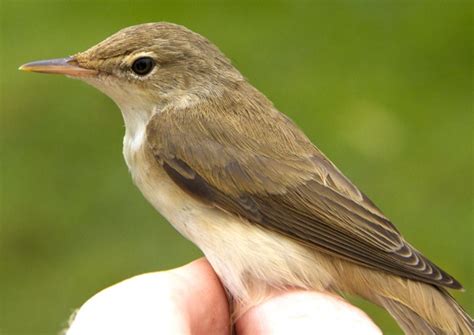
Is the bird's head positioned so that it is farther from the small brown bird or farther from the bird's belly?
the bird's belly

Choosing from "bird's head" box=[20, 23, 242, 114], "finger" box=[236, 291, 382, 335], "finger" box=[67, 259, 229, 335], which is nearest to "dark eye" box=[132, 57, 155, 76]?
"bird's head" box=[20, 23, 242, 114]

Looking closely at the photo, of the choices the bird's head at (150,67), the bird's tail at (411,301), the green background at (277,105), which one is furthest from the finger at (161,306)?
the green background at (277,105)

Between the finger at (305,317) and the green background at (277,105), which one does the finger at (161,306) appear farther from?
the green background at (277,105)

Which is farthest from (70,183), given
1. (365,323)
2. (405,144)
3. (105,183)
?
(365,323)

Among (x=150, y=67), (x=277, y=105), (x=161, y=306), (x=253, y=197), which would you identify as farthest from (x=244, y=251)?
(x=277, y=105)

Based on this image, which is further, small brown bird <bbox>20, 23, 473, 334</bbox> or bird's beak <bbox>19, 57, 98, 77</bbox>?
Answer: bird's beak <bbox>19, 57, 98, 77</bbox>

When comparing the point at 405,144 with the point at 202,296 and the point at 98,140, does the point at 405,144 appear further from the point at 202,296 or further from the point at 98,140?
the point at 202,296

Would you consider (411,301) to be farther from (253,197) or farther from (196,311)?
(196,311)

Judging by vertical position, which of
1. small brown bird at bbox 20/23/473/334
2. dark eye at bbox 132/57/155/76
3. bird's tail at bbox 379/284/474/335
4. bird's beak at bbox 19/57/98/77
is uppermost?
dark eye at bbox 132/57/155/76
